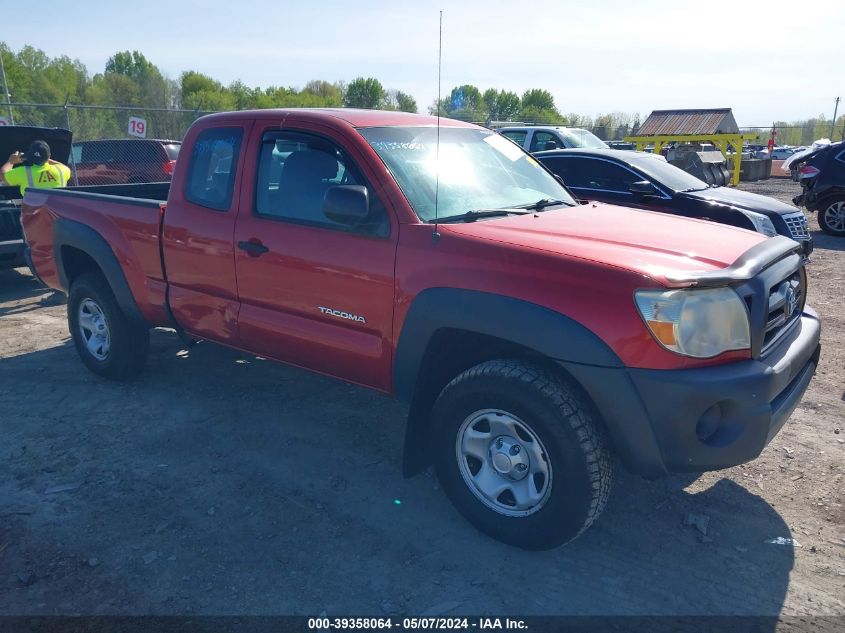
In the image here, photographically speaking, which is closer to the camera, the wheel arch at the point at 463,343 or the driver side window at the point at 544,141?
Answer: the wheel arch at the point at 463,343

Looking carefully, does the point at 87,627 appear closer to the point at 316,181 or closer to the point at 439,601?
the point at 439,601

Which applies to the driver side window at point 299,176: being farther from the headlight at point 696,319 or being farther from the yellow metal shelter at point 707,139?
the yellow metal shelter at point 707,139

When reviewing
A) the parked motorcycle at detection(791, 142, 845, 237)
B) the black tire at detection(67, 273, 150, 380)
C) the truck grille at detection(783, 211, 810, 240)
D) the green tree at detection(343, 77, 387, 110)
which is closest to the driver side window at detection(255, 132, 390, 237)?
the black tire at detection(67, 273, 150, 380)

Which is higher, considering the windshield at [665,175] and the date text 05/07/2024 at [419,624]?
the windshield at [665,175]

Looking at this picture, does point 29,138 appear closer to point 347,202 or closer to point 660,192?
point 347,202

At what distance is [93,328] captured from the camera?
207 inches

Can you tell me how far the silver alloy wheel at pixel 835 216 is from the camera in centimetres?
1202

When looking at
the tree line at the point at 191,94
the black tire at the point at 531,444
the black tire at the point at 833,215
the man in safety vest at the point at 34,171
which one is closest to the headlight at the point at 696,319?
the black tire at the point at 531,444

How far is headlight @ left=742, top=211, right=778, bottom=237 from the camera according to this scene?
786 cm

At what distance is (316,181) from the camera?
3.84 meters

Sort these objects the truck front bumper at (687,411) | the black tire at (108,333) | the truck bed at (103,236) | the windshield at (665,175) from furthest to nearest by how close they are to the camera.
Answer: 1. the windshield at (665,175)
2. the black tire at (108,333)
3. the truck bed at (103,236)
4. the truck front bumper at (687,411)

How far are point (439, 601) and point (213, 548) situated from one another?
1127 mm

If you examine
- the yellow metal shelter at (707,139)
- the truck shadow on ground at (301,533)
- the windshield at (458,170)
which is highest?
the yellow metal shelter at (707,139)

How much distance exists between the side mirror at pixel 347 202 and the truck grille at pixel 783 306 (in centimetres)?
193
